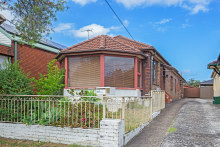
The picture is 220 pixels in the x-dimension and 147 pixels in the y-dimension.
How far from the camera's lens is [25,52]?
12.9 m

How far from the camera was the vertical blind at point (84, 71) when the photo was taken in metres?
10.0

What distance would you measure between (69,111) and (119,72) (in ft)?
16.3

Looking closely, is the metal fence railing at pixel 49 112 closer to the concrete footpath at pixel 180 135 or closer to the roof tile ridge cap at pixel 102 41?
the concrete footpath at pixel 180 135

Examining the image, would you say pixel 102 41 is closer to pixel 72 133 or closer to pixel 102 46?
pixel 102 46

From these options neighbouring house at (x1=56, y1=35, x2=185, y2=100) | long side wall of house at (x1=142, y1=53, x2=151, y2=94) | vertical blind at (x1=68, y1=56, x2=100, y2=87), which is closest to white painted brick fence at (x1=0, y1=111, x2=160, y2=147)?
neighbouring house at (x1=56, y1=35, x2=185, y2=100)

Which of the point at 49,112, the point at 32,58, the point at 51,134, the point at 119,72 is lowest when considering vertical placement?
the point at 51,134

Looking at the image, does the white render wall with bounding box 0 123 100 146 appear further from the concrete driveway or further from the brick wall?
the brick wall

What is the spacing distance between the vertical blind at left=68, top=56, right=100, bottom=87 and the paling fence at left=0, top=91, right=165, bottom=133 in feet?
12.3

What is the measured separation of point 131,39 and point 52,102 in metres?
8.47

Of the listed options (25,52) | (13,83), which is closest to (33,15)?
(13,83)

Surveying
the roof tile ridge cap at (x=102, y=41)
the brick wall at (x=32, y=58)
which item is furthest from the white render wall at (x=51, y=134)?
the brick wall at (x=32, y=58)

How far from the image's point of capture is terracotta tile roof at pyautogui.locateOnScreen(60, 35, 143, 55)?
32.6 feet

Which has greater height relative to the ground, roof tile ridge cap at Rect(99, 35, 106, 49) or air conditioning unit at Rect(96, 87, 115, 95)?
roof tile ridge cap at Rect(99, 35, 106, 49)

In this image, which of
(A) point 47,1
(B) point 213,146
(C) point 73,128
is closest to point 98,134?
(C) point 73,128
